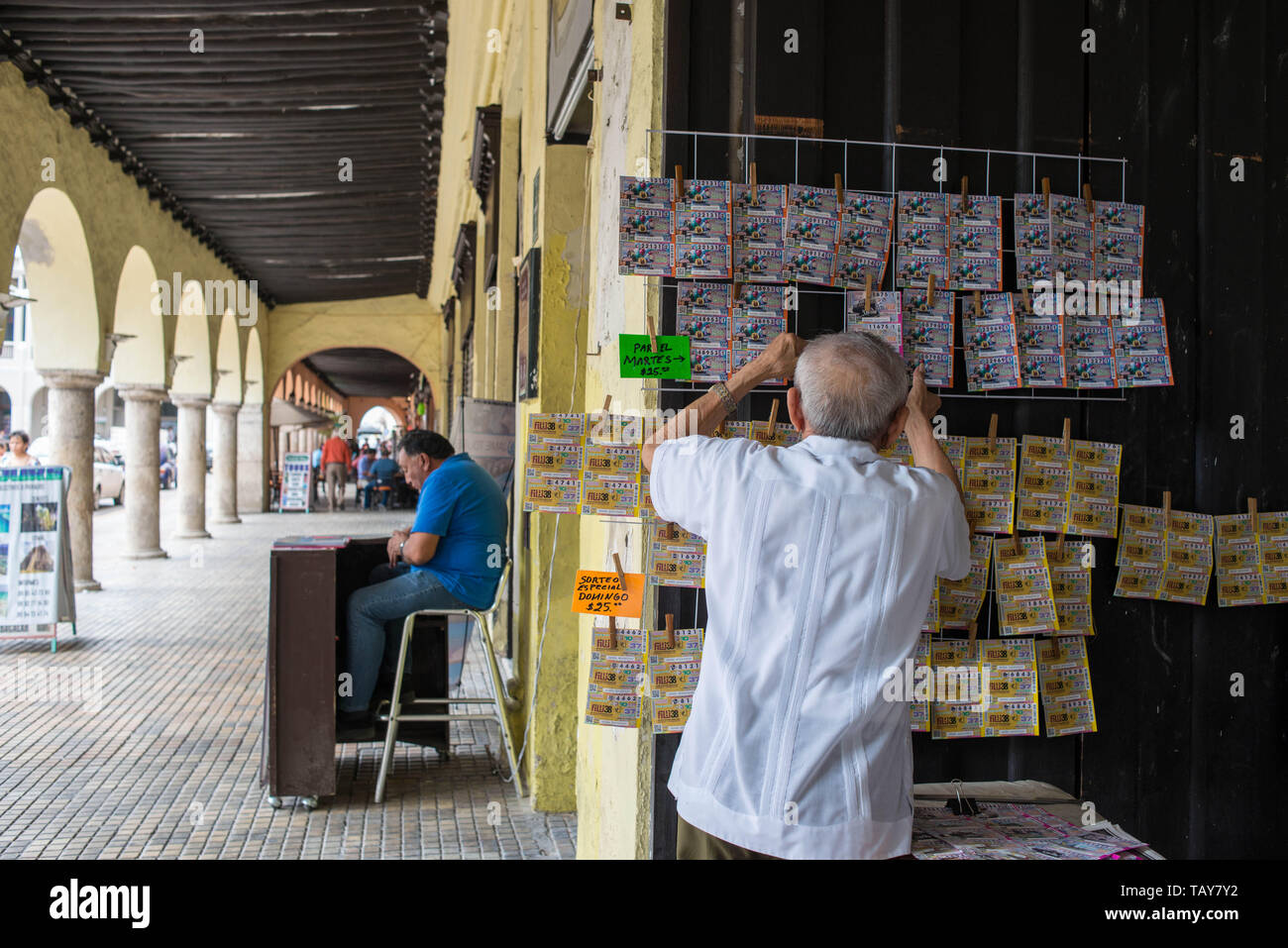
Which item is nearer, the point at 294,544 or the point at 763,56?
the point at 763,56

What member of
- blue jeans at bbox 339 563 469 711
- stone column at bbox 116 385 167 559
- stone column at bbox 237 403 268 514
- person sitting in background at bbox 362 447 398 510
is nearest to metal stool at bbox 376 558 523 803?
blue jeans at bbox 339 563 469 711

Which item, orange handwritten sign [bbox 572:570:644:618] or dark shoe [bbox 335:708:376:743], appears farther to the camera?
dark shoe [bbox 335:708:376:743]

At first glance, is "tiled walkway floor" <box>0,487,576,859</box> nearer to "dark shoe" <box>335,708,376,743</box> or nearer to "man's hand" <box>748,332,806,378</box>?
"dark shoe" <box>335,708,376,743</box>

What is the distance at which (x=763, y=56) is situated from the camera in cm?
240

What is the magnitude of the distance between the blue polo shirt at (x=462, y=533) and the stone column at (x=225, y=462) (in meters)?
15.0

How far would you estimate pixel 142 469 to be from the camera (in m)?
12.6

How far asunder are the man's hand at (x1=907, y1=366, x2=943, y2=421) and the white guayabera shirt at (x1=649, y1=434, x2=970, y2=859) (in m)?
0.50

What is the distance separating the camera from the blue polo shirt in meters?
4.50

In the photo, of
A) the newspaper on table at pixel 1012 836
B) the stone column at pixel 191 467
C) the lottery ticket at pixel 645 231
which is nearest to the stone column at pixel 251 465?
the stone column at pixel 191 467

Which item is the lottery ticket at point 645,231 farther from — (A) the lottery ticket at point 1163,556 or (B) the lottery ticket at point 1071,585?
(A) the lottery ticket at point 1163,556

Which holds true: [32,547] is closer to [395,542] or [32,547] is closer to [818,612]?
[395,542]

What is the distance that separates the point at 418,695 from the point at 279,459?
23.9 m

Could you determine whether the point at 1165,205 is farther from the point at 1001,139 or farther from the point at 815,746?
the point at 815,746
